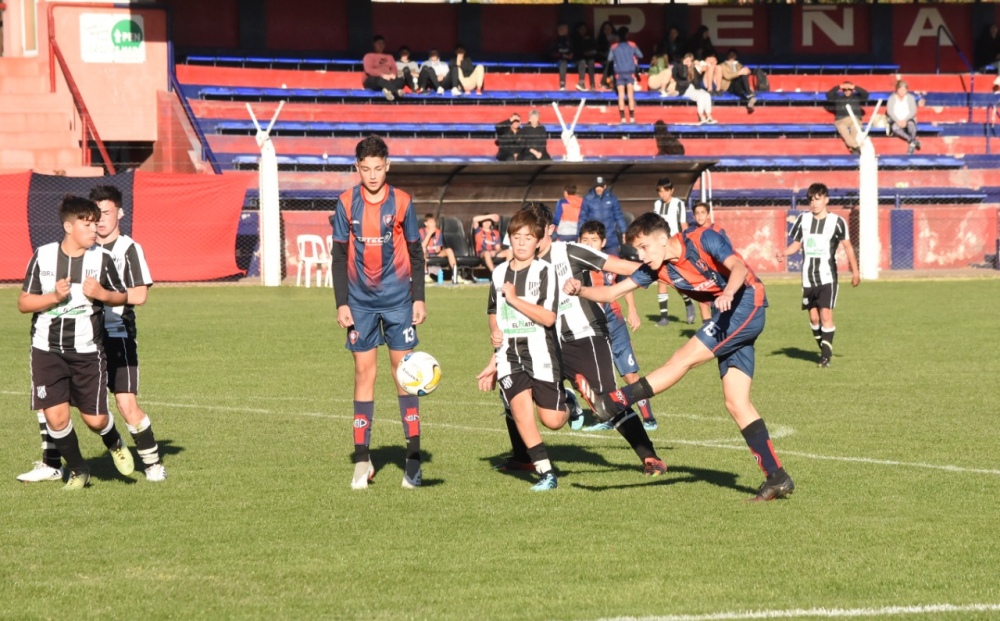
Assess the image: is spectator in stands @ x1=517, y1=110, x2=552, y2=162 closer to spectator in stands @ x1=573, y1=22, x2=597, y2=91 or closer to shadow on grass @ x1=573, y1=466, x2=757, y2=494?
spectator in stands @ x1=573, y1=22, x2=597, y2=91

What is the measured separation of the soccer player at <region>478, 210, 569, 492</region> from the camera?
26.8 feet

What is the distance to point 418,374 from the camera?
8.20 meters

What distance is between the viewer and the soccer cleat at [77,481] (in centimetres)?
827

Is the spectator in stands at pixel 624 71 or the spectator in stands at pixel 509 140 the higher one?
the spectator in stands at pixel 624 71

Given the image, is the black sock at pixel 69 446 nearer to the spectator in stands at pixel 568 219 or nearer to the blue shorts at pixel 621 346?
the blue shorts at pixel 621 346

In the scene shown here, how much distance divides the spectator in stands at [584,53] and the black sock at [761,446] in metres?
28.8

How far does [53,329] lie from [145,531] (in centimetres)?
168

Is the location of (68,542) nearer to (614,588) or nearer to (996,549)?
(614,588)

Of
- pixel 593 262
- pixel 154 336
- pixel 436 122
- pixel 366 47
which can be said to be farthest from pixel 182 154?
pixel 593 262

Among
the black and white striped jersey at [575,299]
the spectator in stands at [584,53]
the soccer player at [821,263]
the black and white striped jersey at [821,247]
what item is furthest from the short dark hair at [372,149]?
the spectator in stands at [584,53]

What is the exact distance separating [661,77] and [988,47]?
11.0 meters

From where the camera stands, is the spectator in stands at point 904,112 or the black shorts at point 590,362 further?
the spectator in stands at point 904,112

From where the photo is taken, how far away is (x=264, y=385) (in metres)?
13.7

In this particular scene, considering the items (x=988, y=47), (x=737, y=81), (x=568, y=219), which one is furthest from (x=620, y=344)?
(x=988, y=47)
